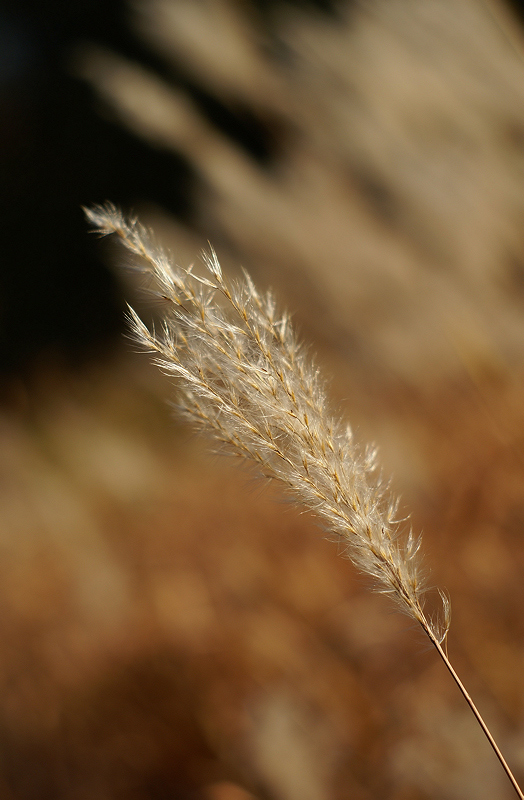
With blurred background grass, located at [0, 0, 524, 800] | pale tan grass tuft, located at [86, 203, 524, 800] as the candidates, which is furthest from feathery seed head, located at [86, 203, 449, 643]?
blurred background grass, located at [0, 0, 524, 800]

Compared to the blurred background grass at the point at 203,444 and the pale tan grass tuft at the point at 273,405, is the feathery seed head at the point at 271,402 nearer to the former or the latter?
the pale tan grass tuft at the point at 273,405

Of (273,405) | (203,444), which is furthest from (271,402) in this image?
(203,444)

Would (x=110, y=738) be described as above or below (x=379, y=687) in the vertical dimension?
below

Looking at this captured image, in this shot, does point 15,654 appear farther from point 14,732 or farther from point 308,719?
point 308,719

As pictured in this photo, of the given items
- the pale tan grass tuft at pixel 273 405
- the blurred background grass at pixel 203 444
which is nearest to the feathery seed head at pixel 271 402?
the pale tan grass tuft at pixel 273 405

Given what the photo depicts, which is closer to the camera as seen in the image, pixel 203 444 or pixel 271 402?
pixel 271 402

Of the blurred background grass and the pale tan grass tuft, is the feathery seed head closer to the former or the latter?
the pale tan grass tuft

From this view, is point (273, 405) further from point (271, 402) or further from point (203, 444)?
point (203, 444)

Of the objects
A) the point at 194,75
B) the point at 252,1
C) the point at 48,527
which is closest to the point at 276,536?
the point at 48,527
